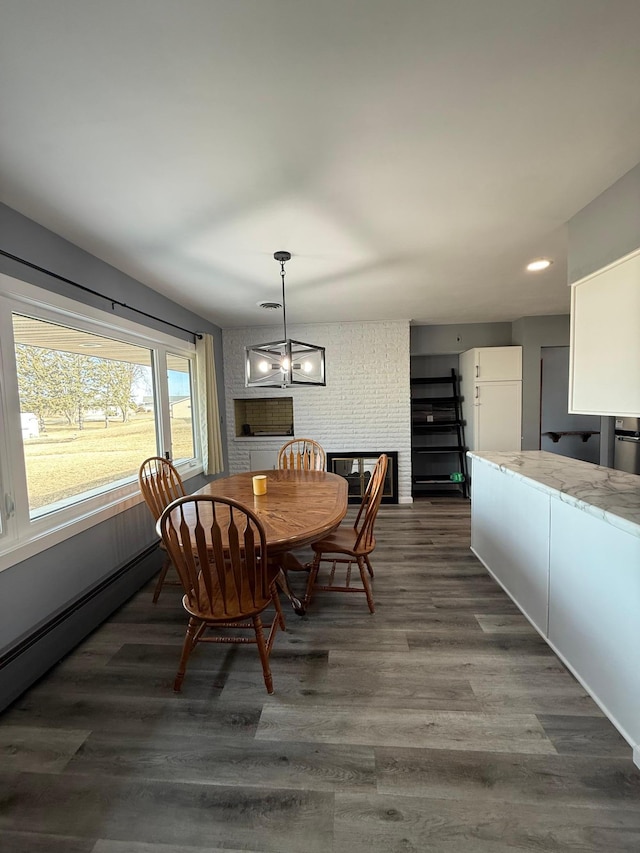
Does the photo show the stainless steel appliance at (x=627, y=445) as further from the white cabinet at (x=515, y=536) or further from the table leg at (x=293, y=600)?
the table leg at (x=293, y=600)

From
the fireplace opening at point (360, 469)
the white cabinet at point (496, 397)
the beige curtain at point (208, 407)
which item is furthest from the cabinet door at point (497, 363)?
the beige curtain at point (208, 407)

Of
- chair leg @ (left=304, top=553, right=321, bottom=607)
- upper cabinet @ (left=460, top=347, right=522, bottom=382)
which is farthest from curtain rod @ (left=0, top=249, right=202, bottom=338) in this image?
upper cabinet @ (left=460, top=347, right=522, bottom=382)

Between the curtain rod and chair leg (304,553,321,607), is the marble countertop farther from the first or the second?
the curtain rod

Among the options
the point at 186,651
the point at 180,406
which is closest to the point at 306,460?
the point at 180,406

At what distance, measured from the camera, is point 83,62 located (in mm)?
989

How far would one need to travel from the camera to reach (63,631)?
6.06 ft

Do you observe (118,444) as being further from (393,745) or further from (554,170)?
(554,170)

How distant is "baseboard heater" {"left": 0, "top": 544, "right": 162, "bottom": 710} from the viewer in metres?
1.57

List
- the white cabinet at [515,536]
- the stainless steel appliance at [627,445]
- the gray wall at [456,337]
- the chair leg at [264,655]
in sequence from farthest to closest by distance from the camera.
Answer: the gray wall at [456,337] < the stainless steel appliance at [627,445] < the white cabinet at [515,536] < the chair leg at [264,655]

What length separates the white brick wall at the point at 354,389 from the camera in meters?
4.36

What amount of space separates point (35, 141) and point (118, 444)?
6.09ft

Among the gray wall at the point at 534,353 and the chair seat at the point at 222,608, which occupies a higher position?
the gray wall at the point at 534,353

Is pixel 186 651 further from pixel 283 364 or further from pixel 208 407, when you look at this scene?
pixel 208 407

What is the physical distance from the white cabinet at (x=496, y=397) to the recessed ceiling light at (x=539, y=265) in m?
1.65
